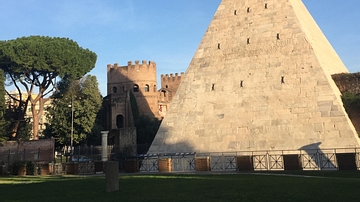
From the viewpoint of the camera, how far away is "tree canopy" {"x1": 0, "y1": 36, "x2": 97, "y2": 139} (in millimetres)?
32194

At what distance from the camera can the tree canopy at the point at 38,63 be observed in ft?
106

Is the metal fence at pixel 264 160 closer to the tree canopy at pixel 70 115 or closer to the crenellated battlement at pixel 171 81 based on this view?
the tree canopy at pixel 70 115

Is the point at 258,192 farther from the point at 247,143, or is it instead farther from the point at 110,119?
the point at 110,119

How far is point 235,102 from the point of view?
17.6m

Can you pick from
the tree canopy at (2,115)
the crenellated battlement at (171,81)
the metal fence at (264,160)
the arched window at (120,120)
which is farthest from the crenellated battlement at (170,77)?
the metal fence at (264,160)

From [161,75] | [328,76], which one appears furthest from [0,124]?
[161,75]

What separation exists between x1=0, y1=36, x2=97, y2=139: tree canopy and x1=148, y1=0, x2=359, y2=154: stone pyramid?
19038 mm

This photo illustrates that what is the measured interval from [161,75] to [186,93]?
43.4m

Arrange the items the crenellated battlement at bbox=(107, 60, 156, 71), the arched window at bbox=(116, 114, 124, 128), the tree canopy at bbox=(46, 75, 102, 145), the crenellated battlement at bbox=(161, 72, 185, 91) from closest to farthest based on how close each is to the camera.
Answer: the tree canopy at bbox=(46, 75, 102, 145) < the arched window at bbox=(116, 114, 124, 128) < the crenellated battlement at bbox=(107, 60, 156, 71) < the crenellated battlement at bbox=(161, 72, 185, 91)

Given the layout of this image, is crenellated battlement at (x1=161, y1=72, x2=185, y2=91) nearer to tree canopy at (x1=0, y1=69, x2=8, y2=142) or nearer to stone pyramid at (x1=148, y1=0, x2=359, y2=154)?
tree canopy at (x1=0, y1=69, x2=8, y2=142)

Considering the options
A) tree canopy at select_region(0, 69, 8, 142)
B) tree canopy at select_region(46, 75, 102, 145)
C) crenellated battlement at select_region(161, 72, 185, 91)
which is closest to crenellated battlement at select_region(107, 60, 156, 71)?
crenellated battlement at select_region(161, 72, 185, 91)

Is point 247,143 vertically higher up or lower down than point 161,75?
lower down

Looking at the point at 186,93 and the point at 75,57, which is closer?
the point at 186,93

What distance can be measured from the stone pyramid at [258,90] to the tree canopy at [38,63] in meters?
19.0
